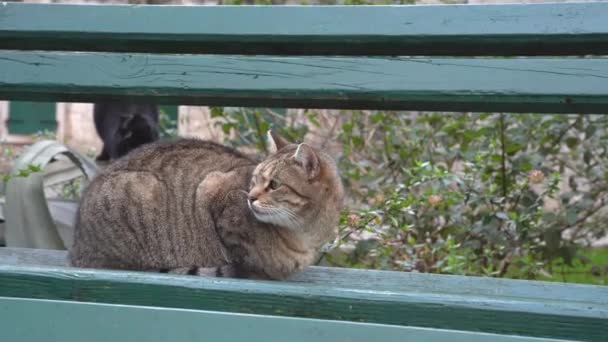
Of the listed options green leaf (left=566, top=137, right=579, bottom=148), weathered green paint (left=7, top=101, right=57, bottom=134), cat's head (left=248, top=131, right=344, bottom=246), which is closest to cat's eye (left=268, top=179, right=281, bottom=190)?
cat's head (left=248, top=131, right=344, bottom=246)

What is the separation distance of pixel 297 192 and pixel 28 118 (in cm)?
1135

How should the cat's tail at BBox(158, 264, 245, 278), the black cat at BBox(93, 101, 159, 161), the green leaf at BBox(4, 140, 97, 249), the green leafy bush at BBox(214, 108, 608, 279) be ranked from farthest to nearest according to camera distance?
the black cat at BBox(93, 101, 159, 161)
the green leafy bush at BBox(214, 108, 608, 279)
the green leaf at BBox(4, 140, 97, 249)
the cat's tail at BBox(158, 264, 245, 278)

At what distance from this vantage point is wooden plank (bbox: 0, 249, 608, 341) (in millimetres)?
1562

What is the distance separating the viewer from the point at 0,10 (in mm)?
1888

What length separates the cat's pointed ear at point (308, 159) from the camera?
266cm

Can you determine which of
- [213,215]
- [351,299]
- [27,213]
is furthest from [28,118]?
[351,299]

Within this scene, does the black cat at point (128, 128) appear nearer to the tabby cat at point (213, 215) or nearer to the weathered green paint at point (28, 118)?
the tabby cat at point (213, 215)

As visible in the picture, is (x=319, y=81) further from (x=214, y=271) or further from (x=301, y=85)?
(x=214, y=271)

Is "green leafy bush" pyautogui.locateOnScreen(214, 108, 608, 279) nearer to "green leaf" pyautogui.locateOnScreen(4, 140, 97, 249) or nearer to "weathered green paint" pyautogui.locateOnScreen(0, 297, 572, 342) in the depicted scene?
"green leaf" pyautogui.locateOnScreen(4, 140, 97, 249)

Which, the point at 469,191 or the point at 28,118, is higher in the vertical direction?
the point at 28,118

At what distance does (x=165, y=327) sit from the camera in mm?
1658

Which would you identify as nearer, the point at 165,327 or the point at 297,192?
the point at 165,327

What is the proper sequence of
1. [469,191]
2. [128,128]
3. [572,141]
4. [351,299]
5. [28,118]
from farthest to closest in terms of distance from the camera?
[28,118] < [128,128] < [572,141] < [469,191] < [351,299]

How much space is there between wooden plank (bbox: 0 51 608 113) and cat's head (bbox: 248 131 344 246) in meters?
0.71
